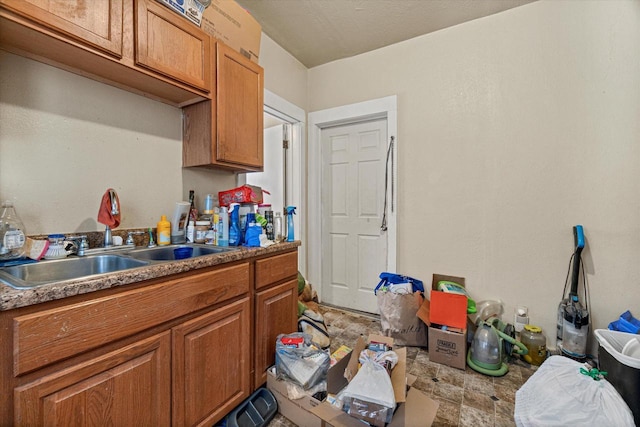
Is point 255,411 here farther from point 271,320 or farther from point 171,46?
point 171,46

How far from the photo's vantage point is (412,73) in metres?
2.55

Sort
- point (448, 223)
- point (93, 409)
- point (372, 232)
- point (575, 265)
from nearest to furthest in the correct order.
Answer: point (93, 409), point (575, 265), point (448, 223), point (372, 232)

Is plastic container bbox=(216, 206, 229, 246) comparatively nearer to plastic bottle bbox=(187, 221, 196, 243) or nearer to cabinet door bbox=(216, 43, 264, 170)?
plastic bottle bbox=(187, 221, 196, 243)

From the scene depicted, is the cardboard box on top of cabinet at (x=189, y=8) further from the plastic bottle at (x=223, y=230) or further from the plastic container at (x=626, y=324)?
the plastic container at (x=626, y=324)

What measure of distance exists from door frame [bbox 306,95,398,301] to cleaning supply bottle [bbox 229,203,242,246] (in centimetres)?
141

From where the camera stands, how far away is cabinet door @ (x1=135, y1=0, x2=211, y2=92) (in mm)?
1275

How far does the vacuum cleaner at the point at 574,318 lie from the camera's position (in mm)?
1835

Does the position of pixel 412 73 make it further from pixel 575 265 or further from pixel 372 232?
pixel 575 265

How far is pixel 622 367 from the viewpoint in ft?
4.30

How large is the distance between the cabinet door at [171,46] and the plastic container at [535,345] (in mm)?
2820

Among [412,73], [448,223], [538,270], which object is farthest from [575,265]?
[412,73]

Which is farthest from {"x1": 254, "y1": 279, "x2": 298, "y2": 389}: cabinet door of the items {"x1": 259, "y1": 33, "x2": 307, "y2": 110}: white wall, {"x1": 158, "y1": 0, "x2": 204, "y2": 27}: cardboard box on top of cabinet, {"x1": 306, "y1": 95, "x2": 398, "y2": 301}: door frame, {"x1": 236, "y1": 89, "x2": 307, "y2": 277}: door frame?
{"x1": 259, "y1": 33, "x2": 307, "y2": 110}: white wall

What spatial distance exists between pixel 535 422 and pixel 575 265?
1278 mm

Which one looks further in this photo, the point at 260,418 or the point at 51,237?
the point at 260,418
